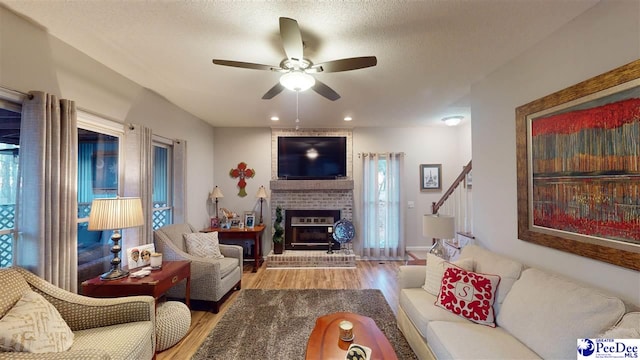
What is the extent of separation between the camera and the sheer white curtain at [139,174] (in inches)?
106

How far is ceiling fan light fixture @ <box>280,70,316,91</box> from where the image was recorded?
6.52 feet

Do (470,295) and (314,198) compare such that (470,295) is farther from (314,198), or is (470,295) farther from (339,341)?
(314,198)

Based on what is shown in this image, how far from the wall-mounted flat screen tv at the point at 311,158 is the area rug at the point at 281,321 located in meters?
2.17

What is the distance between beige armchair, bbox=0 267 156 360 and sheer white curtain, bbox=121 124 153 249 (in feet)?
3.28

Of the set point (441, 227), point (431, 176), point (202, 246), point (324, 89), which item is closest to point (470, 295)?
point (441, 227)

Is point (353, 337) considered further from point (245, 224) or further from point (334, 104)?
point (245, 224)

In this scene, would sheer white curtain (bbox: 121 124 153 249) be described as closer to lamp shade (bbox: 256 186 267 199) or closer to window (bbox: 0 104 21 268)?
window (bbox: 0 104 21 268)

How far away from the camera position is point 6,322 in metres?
1.32

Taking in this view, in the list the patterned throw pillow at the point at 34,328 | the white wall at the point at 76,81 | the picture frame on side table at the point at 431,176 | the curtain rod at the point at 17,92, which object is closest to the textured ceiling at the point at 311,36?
the white wall at the point at 76,81

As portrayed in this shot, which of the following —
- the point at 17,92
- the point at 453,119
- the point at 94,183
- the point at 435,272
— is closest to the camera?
the point at 17,92

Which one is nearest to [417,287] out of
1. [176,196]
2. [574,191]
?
[574,191]

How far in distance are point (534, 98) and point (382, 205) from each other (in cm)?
314

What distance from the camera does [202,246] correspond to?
3.26m

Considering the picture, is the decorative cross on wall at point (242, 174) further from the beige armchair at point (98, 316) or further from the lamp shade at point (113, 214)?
the beige armchair at point (98, 316)
